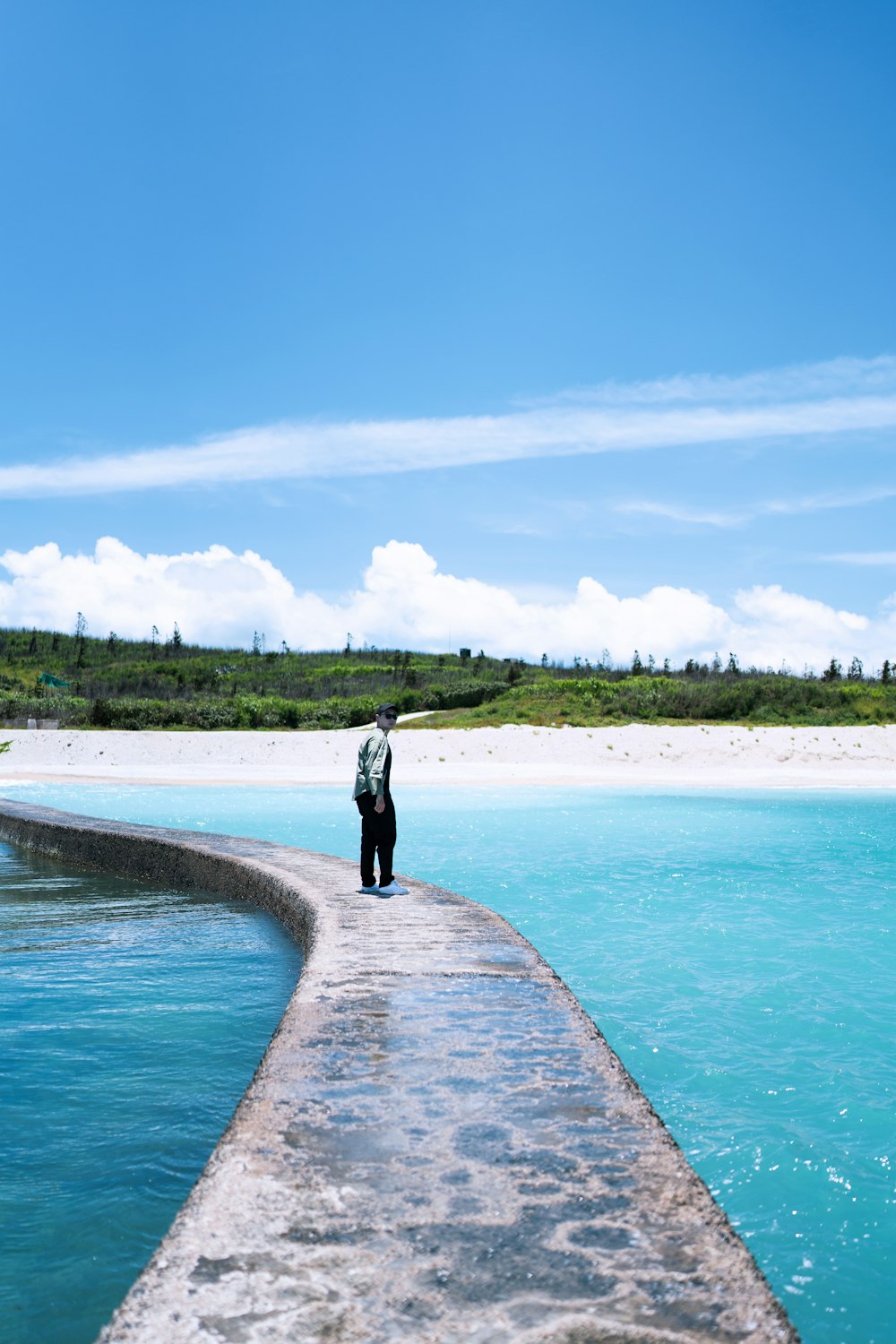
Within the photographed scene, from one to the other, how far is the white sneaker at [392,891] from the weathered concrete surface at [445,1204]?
2.75 metres

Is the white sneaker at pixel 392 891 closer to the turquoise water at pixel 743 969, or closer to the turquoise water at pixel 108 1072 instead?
the turquoise water at pixel 108 1072

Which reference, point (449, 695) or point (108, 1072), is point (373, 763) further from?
point (449, 695)

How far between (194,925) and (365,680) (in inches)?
1551

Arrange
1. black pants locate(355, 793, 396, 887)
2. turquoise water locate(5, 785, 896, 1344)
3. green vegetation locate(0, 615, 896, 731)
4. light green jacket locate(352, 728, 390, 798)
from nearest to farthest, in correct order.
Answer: turquoise water locate(5, 785, 896, 1344), light green jacket locate(352, 728, 390, 798), black pants locate(355, 793, 396, 887), green vegetation locate(0, 615, 896, 731)

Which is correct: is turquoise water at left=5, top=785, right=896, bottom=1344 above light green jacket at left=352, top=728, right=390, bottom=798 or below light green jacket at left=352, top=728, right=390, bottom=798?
below

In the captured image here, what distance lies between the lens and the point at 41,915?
7988mm

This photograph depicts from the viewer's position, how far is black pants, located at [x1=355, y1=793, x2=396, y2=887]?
7.20 metres

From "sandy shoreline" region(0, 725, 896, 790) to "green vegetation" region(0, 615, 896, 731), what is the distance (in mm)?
2245

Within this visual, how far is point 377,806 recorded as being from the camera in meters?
7.13

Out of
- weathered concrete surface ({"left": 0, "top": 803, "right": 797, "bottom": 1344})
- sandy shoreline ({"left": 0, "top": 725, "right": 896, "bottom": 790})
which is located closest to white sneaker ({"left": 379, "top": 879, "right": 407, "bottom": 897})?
weathered concrete surface ({"left": 0, "top": 803, "right": 797, "bottom": 1344})

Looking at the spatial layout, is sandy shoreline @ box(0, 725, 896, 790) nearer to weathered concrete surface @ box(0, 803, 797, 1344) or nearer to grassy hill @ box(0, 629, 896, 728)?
grassy hill @ box(0, 629, 896, 728)

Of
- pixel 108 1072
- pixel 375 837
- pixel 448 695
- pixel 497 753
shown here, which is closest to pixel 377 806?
pixel 375 837

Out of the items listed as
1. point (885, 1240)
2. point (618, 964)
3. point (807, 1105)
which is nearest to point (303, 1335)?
point (885, 1240)

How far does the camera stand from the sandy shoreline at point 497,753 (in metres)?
25.8
